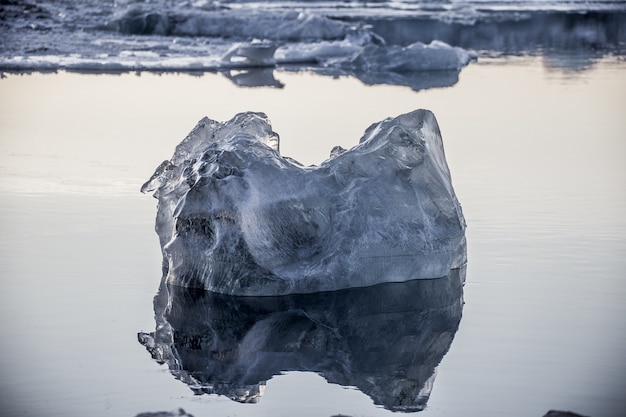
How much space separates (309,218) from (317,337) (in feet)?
3.47

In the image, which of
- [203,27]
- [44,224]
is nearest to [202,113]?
[44,224]

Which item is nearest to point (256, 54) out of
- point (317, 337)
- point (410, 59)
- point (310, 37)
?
point (410, 59)

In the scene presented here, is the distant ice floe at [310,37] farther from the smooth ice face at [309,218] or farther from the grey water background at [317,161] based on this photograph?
the smooth ice face at [309,218]

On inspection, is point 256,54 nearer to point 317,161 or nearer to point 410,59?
point 410,59

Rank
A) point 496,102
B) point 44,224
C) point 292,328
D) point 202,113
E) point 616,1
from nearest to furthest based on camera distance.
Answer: point 292,328
point 44,224
point 202,113
point 496,102
point 616,1

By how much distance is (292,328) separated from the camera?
5766 millimetres

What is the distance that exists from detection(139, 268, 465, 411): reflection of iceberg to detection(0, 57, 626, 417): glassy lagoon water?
9 cm

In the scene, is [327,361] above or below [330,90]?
above

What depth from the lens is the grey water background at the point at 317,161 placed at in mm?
4836

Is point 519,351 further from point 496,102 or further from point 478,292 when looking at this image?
point 496,102

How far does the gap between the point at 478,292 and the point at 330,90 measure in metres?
8.99

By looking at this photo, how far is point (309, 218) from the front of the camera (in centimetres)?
654

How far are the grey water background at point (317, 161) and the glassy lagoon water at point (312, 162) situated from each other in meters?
0.01

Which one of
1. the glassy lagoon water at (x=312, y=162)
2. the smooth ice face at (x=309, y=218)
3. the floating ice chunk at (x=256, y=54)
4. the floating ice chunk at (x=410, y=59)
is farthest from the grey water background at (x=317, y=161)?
the floating ice chunk at (x=256, y=54)
